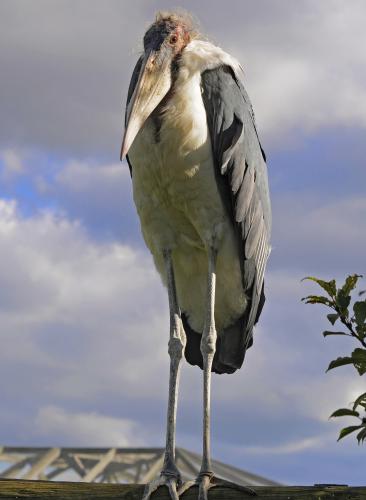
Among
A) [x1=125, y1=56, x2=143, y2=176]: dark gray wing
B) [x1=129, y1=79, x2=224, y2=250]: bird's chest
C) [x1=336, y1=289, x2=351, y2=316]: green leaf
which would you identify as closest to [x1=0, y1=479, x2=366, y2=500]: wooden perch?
[x1=336, y1=289, x2=351, y2=316]: green leaf

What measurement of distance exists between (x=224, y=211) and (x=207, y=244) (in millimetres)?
274

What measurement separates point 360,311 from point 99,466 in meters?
23.1

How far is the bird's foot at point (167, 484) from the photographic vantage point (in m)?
6.60

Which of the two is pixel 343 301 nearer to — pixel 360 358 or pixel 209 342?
pixel 360 358

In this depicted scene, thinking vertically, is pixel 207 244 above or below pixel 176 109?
below

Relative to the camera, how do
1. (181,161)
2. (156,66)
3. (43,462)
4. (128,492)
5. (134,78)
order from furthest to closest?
(43,462)
(134,78)
(156,66)
(181,161)
(128,492)

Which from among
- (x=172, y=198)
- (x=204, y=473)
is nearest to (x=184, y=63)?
(x=172, y=198)

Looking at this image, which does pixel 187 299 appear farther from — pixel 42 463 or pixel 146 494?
pixel 42 463

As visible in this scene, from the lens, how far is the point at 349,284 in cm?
512

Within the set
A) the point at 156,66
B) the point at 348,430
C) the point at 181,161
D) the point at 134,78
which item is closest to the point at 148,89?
the point at 156,66

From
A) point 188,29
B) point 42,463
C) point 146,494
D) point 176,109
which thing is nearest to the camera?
point 146,494

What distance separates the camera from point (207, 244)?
731 cm

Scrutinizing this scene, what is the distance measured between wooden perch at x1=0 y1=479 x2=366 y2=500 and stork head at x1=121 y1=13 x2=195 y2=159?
7.49ft

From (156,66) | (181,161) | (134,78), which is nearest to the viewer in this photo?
(181,161)
